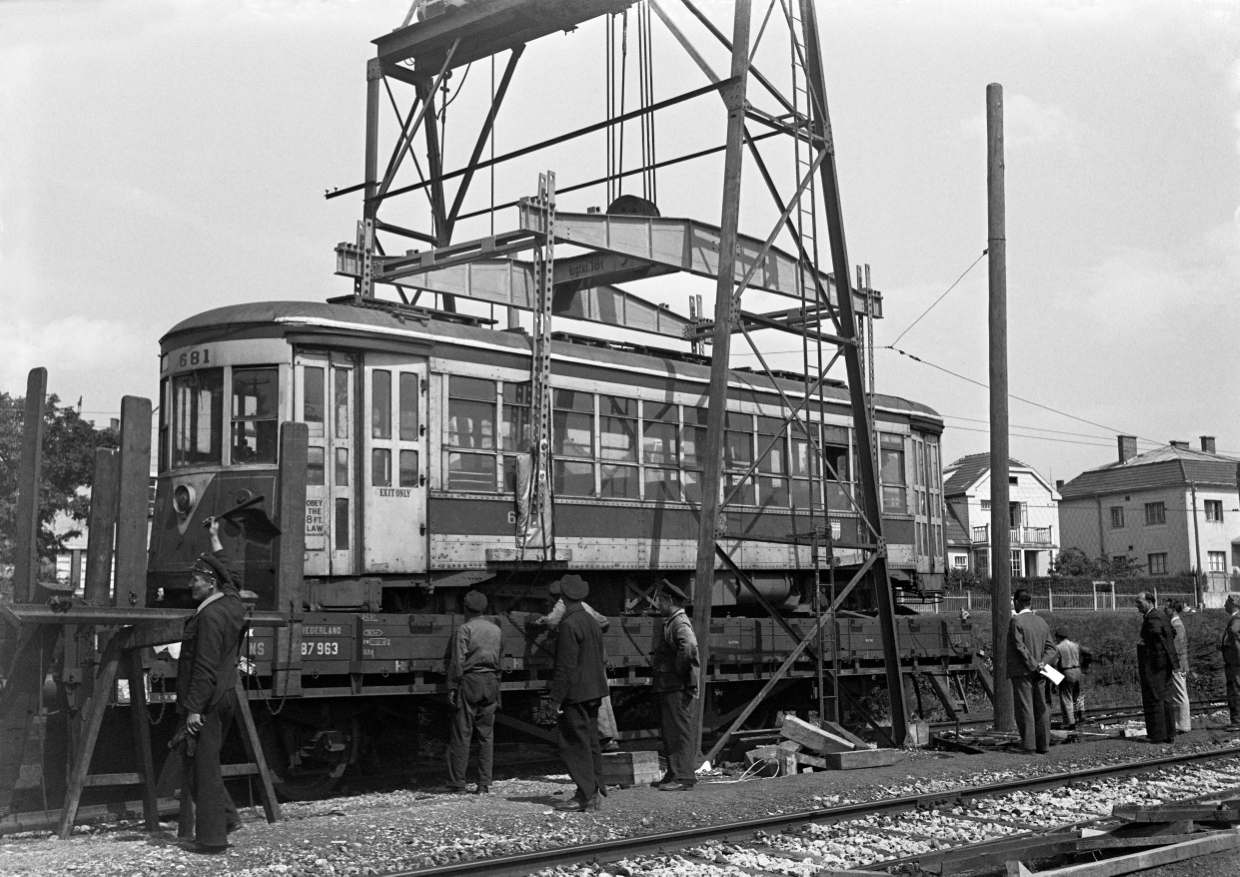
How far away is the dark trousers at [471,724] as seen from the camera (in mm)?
11789

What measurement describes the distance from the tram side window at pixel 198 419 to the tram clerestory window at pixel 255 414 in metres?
0.18

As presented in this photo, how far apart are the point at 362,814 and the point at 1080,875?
5.25 m

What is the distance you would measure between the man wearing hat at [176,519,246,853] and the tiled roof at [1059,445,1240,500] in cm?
5557

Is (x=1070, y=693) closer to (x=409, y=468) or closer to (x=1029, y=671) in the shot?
(x=1029, y=671)

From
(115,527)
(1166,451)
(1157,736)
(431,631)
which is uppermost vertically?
(1166,451)

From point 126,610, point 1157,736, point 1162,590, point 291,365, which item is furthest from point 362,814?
point 1162,590

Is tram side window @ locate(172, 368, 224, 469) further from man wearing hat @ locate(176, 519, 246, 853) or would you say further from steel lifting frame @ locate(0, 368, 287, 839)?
man wearing hat @ locate(176, 519, 246, 853)

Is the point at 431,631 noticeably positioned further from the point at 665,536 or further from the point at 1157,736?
the point at 1157,736

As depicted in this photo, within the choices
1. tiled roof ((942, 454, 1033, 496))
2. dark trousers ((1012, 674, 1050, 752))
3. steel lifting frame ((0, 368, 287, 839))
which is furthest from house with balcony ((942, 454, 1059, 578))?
steel lifting frame ((0, 368, 287, 839))

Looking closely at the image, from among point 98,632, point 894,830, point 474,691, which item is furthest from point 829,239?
point 98,632

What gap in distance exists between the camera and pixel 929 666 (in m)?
18.5

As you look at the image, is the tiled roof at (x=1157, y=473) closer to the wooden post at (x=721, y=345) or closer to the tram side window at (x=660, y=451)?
the tram side window at (x=660, y=451)

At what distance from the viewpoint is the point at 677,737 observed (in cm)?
1175

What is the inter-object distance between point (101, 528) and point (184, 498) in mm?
3888
